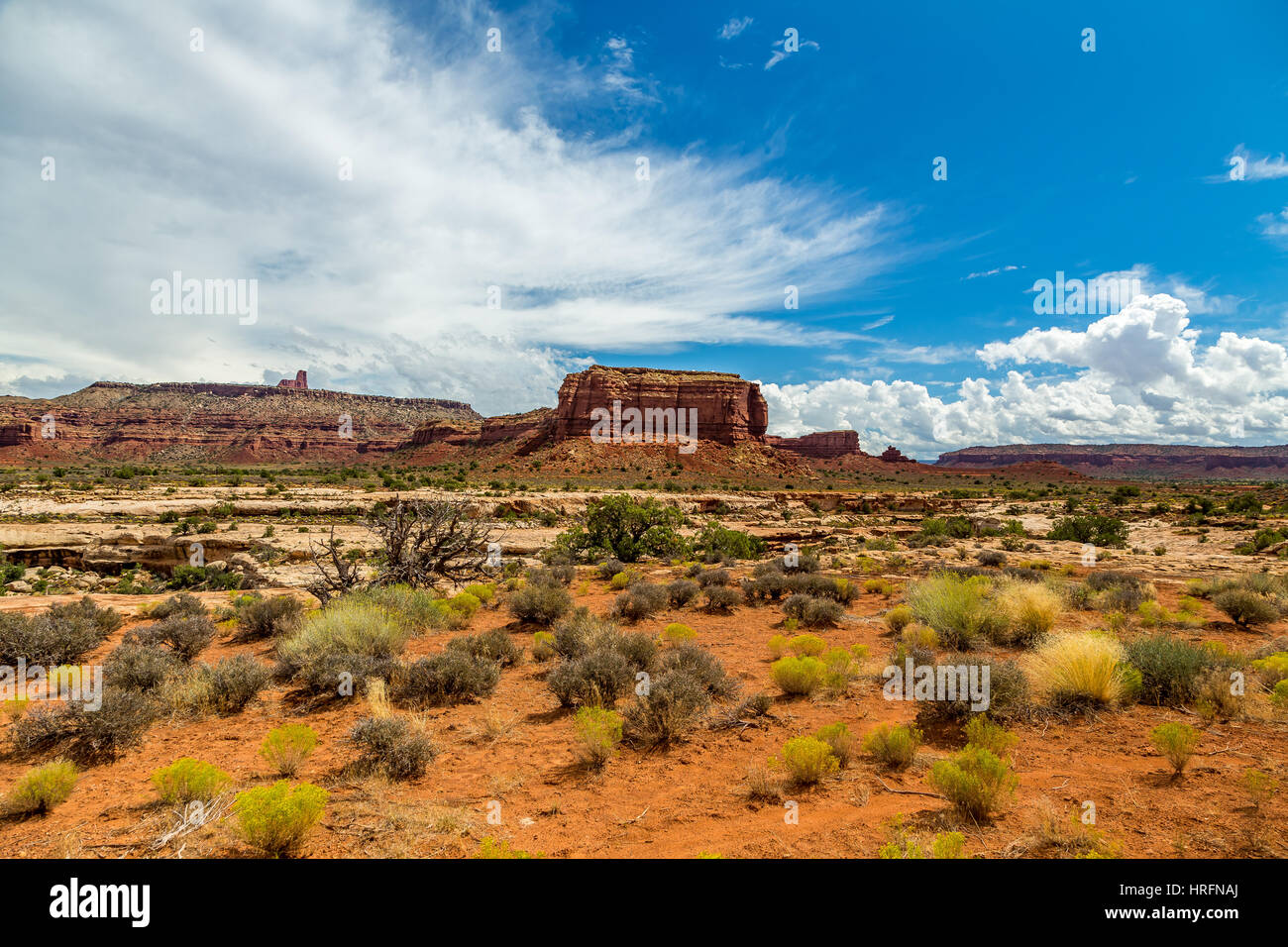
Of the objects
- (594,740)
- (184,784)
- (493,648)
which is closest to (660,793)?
(594,740)

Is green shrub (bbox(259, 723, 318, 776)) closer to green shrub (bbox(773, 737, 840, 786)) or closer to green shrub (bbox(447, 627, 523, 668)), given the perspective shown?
green shrub (bbox(447, 627, 523, 668))

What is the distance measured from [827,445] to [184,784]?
5250 inches

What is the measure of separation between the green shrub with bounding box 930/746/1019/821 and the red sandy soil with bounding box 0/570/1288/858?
10 centimetres

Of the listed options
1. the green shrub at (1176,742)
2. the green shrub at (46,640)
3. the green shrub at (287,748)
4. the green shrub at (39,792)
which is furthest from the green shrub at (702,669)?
the green shrub at (46,640)

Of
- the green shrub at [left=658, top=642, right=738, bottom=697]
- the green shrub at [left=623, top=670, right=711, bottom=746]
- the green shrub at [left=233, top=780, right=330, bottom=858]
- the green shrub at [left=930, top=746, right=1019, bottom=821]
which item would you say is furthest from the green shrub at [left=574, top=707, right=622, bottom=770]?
the green shrub at [left=930, top=746, right=1019, bottom=821]

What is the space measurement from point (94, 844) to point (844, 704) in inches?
257

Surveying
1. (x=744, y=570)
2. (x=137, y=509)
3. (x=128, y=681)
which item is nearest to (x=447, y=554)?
(x=128, y=681)

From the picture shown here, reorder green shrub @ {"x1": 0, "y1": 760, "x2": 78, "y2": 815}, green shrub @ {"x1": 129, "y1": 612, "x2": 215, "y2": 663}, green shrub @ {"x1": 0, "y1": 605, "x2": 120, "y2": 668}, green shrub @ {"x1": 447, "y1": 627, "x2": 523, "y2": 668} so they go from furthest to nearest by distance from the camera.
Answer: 1. green shrub @ {"x1": 129, "y1": 612, "x2": 215, "y2": 663}
2. green shrub @ {"x1": 447, "y1": 627, "x2": 523, "y2": 668}
3. green shrub @ {"x1": 0, "y1": 605, "x2": 120, "y2": 668}
4. green shrub @ {"x1": 0, "y1": 760, "x2": 78, "y2": 815}

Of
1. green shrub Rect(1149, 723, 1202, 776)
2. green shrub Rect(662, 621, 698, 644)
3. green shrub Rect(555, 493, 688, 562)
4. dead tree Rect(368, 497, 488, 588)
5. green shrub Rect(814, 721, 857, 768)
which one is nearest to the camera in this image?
green shrub Rect(1149, 723, 1202, 776)

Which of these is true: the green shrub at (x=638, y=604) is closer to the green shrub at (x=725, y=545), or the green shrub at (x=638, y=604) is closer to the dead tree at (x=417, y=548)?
the dead tree at (x=417, y=548)

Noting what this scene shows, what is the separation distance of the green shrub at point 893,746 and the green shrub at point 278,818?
14.2 feet

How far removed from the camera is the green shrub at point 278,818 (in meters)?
3.34

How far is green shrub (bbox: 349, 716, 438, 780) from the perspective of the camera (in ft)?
15.0
